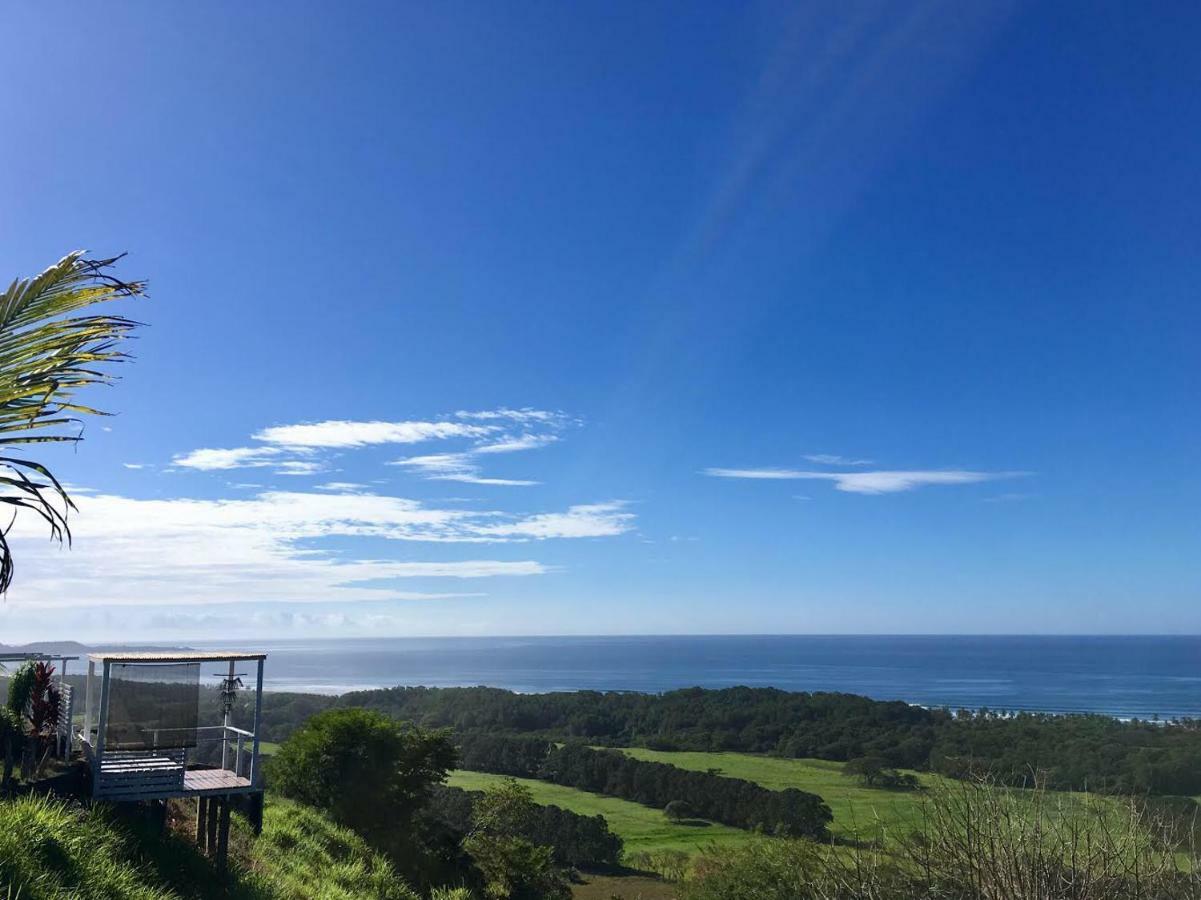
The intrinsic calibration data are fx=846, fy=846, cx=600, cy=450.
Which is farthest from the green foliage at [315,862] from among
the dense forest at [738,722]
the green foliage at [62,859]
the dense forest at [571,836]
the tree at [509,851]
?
the dense forest at [738,722]

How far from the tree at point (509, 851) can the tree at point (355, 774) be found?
8.08 ft

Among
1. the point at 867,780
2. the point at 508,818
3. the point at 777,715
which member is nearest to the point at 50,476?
the point at 508,818

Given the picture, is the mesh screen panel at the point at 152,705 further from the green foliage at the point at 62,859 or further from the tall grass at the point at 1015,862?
the tall grass at the point at 1015,862

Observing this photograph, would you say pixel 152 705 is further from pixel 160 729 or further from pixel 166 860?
pixel 166 860

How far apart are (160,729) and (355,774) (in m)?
10.5

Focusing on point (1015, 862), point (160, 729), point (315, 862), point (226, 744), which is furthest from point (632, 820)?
point (1015, 862)

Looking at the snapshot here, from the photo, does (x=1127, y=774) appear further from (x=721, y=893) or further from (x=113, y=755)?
(x=113, y=755)

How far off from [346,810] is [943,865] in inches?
653

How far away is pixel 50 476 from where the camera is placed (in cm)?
312

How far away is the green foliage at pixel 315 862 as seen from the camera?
1135 centimetres

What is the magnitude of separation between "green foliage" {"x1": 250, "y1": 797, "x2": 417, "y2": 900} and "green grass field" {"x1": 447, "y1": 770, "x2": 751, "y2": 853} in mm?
27335

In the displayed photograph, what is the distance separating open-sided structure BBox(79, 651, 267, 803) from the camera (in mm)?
10281

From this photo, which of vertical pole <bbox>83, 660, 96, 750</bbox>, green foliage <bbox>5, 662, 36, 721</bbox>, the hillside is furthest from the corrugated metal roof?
the hillside

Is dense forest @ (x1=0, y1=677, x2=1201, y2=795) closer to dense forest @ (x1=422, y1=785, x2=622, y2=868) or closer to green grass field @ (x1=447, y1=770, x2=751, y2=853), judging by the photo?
green grass field @ (x1=447, y1=770, x2=751, y2=853)
